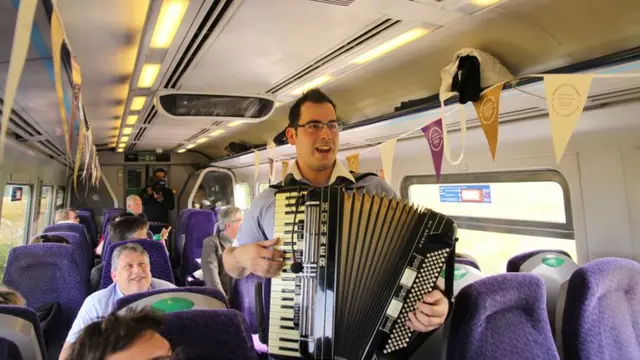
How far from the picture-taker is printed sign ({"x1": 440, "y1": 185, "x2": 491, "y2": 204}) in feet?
13.7

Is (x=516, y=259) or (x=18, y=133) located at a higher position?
(x=18, y=133)

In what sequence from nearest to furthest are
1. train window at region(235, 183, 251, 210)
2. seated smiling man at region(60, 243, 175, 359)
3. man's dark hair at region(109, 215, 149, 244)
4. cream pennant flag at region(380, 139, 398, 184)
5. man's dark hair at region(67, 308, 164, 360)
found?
man's dark hair at region(67, 308, 164, 360)
seated smiling man at region(60, 243, 175, 359)
man's dark hair at region(109, 215, 149, 244)
cream pennant flag at region(380, 139, 398, 184)
train window at region(235, 183, 251, 210)

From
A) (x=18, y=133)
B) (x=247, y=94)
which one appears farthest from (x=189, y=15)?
(x=18, y=133)

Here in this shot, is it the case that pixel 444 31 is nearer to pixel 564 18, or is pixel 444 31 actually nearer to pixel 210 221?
pixel 564 18

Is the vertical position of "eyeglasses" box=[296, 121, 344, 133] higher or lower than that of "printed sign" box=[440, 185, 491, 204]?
higher

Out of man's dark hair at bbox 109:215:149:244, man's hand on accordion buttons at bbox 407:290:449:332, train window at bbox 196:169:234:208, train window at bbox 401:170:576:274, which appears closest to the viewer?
man's hand on accordion buttons at bbox 407:290:449:332

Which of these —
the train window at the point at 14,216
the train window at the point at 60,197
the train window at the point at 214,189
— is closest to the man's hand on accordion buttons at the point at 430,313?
the train window at the point at 14,216

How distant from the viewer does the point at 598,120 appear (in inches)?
117

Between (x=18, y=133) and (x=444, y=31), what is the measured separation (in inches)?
196

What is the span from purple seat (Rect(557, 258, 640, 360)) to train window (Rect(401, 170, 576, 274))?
98cm

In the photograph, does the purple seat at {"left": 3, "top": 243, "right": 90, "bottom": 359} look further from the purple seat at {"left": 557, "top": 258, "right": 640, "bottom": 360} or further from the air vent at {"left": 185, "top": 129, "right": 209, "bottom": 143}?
the air vent at {"left": 185, "top": 129, "right": 209, "bottom": 143}

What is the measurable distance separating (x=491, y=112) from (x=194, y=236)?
5699mm

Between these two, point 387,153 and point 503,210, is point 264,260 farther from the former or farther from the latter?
point 387,153

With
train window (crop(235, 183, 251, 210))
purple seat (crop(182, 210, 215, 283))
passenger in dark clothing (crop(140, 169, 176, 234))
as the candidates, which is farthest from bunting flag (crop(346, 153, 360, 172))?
Answer: passenger in dark clothing (crop(140, 169, 176, 234))
